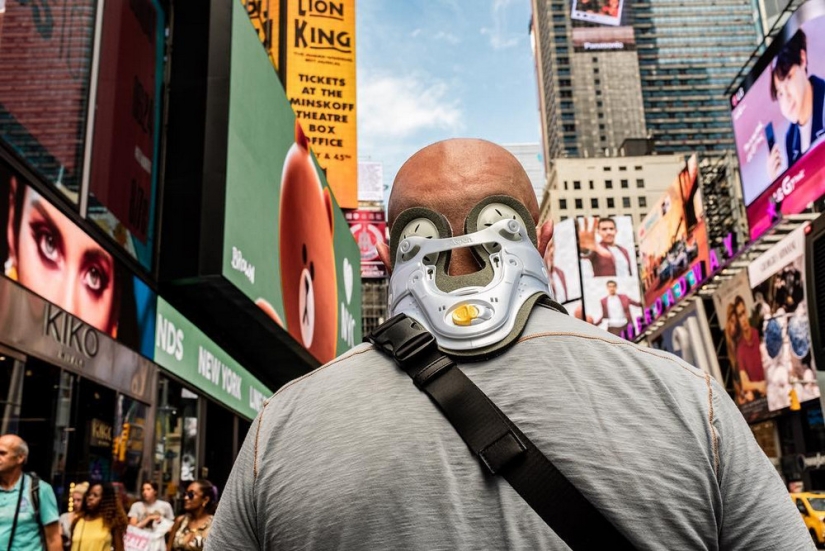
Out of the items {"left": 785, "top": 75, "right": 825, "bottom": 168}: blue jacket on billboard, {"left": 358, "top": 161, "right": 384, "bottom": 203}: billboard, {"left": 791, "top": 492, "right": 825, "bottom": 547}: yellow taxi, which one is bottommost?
{"left": 791, "top": 492, "right": 825, "bottom": 547}: yellow taxi

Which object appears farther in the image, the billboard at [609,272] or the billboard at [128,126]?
the billboard at [609,272]

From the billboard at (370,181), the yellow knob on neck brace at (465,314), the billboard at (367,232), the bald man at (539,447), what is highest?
the billboard at (370,181)

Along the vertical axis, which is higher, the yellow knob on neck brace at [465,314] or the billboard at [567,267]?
the billboard at [567,267]

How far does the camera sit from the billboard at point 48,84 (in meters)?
9.80

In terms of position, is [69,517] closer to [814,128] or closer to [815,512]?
[815,512]

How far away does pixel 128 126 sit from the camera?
45.6 feet

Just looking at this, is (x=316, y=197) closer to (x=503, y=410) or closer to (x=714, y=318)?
(x=503, y=410)

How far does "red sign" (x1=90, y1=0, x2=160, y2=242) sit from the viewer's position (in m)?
12.7

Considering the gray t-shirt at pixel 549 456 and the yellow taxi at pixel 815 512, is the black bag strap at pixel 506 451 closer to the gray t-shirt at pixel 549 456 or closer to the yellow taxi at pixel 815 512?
the gray t-shirt at pixel 549 456

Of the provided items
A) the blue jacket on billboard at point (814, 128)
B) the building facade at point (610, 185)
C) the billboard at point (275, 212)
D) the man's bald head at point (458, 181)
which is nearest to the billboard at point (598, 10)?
the building facade at point (610, 185)

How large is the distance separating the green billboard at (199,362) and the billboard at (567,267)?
4432 centimetres

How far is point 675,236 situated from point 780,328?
16.1m

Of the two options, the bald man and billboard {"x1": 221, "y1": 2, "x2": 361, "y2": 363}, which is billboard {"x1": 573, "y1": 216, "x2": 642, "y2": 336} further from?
the bald man

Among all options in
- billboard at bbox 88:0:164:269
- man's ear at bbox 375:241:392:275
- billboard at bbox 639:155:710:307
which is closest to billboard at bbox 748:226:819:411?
billboard at bbox 639:155:710:307
